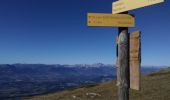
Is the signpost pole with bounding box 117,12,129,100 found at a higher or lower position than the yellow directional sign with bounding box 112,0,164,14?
lower

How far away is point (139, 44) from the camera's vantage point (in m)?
8.48

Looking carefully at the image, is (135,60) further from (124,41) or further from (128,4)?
(128,4)

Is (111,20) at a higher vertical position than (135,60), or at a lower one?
higher

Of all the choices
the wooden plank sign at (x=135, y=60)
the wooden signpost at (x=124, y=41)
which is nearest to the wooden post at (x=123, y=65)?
the wooden signpost at (x=124, y=41)

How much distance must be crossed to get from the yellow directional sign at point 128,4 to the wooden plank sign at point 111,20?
0.26m

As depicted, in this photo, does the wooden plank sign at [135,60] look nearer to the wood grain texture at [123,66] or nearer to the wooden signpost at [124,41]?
the wooden signpost at [124,41]

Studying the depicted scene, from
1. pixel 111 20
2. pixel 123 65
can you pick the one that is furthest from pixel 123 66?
pixel 111 20

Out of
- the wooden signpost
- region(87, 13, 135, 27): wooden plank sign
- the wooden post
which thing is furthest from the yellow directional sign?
the wooden post

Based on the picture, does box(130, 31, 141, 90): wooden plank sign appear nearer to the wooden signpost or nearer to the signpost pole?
the wooden signpost

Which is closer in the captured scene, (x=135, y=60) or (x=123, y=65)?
(x=135, y=60)

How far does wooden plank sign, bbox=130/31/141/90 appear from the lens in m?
8.48

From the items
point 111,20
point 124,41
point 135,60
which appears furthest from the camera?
point 111,20

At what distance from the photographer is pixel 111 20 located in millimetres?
9305

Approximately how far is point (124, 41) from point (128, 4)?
1.08 metres
